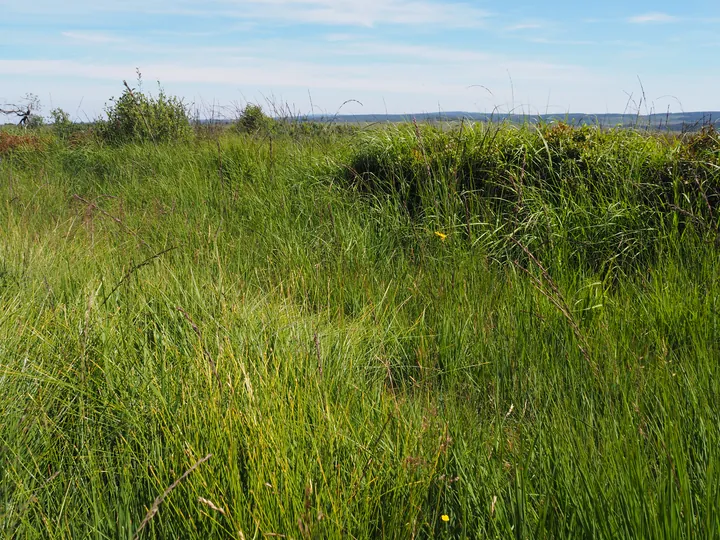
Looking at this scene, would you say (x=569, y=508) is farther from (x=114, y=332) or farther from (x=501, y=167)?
(x=501, y=167)

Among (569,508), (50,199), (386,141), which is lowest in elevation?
(569,508)

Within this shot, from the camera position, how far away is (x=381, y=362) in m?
2.54

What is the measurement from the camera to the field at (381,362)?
1564mm

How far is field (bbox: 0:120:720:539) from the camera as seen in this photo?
1.56 metres

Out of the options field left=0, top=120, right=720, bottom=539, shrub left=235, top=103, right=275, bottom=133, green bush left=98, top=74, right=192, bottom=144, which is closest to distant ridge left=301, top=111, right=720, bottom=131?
field left=0, top=120, right=720, bottom=539

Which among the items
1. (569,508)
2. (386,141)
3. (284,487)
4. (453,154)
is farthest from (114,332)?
(386,141)

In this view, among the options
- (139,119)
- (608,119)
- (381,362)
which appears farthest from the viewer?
(139,119)

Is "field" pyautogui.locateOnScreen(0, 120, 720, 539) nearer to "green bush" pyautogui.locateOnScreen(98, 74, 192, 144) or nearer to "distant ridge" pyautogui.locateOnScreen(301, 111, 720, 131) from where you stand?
"distant ridge" pyautogui.locateOnScreen(301, 111, 720, 131)

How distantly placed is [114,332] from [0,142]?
11.3 m

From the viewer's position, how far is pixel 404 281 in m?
3.75

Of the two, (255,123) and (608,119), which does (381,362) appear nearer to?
(608,119)

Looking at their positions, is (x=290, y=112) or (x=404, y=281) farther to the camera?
(x=290, y=112)

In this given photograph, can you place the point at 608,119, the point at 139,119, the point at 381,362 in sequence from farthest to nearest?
the point at 139,119, the point at 608,119, the point at 381,362

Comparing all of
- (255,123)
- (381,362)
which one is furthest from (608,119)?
(255,123)
